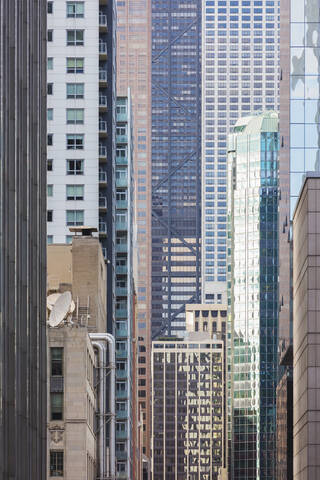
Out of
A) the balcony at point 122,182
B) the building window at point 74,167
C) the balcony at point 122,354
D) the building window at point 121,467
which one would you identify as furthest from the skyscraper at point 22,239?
the balcony at point 122,182

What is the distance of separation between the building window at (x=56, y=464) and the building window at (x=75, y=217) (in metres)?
60.6

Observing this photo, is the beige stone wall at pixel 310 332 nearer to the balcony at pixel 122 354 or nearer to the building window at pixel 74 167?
the building window at pixel 74 167

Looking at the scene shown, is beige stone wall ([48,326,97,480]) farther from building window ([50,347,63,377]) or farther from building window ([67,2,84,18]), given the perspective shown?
building window ([67,2,84,18])

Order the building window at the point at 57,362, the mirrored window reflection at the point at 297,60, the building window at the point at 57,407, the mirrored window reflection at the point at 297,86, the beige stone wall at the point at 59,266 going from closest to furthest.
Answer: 1. the building window at the point at 57,407
2. the building window at the point at 57,362
3. the beige stone wall at the point at 59,266
4. the mirrored window reflection at the point at 297,86
5. the mirrored window reflection at the point at 297,60

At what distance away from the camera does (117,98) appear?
17612 centimetres

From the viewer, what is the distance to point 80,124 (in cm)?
15188

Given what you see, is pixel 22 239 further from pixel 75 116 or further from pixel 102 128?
pixel 102 128

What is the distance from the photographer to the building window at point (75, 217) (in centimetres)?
14875

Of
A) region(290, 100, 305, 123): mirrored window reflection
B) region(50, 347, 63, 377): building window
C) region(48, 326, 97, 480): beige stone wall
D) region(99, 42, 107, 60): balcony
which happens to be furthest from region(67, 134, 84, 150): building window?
region(50, 347, 63, 377): building window

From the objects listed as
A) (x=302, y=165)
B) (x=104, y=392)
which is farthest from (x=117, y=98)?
(x=104, y=392)

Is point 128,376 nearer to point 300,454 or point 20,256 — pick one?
point 300,454

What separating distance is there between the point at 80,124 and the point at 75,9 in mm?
13220

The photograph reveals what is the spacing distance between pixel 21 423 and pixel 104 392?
60.3 meters

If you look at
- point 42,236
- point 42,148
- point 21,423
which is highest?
point 42,148
